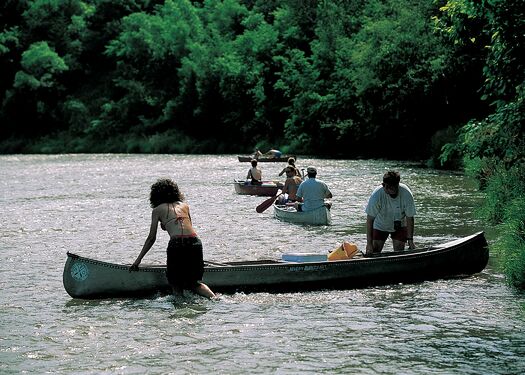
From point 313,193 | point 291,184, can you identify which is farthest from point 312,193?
point 291,184

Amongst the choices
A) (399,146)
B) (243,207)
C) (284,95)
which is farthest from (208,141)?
(243,207)

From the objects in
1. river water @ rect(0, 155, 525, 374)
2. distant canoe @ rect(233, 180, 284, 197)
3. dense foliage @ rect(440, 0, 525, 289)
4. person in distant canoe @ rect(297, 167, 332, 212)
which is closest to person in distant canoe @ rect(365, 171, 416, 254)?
river water @ rect(0, 155, 525, 374)

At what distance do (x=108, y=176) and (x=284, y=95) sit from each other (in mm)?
24262

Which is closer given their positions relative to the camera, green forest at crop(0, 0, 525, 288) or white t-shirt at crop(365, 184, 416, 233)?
white t-shirt at crop(365, 184, 416, 233)

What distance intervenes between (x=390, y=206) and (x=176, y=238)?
131 inches

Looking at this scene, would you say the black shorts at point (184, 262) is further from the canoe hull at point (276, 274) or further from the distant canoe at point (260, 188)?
the distant canoe at point (260, 188)

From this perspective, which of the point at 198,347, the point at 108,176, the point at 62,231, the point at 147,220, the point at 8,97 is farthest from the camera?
the point at 8,97

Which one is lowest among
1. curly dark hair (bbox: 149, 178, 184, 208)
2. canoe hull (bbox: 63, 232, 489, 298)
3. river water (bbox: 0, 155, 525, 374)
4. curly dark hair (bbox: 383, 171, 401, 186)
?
river water (bbox: 0, 155, 525, 374)

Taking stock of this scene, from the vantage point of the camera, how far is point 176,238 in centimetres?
1141

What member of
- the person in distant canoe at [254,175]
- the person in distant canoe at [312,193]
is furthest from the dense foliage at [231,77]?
the person in distant canoe at [312,193]

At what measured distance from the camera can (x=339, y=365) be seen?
358 inches

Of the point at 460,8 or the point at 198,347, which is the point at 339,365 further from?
the point at 460,8

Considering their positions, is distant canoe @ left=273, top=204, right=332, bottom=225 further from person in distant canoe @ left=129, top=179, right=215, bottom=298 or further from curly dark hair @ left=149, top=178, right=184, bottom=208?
curly dark hair @ left=149, top=178, right=184, bottom=208

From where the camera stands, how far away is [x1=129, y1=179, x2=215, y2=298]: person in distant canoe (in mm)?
11422
